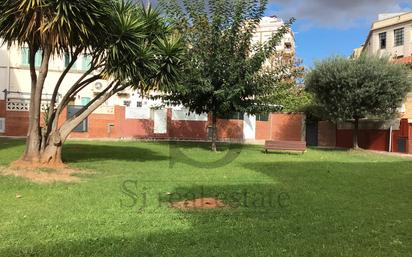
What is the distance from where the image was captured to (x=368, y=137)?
96.4 ft

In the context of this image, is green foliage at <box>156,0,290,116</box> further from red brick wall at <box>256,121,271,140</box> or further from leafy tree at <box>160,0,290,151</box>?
red brick wall at <box>256,121,271,140</box>

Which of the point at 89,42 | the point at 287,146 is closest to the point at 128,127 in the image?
the point at 287,146

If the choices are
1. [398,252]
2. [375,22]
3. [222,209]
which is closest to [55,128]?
[222,209]

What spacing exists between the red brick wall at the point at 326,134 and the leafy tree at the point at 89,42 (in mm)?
19490

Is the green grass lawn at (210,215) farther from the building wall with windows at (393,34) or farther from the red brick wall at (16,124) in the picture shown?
the building wall with windows at (393,34)

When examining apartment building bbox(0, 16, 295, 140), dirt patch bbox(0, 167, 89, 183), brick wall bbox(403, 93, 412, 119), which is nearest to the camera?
dirt patch bbox(0, 167, 89, 183)

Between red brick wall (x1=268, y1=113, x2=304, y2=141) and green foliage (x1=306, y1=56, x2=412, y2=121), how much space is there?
7.08m

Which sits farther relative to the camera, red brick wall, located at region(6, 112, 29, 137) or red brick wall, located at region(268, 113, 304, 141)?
red brick wall, located at region(268, 113, 304, 141)

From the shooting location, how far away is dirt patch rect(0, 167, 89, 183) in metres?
11.7

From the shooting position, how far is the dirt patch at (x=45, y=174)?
11.7m

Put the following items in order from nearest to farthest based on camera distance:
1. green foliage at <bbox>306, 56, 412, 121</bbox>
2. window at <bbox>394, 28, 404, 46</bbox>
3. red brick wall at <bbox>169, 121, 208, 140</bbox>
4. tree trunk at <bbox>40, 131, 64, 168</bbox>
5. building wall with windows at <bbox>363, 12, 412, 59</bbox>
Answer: tree trunk at <bbox>40, 131, 64, 168</bbox>
green foliage at <bbox>306, 56, 412, 121</bbox>
red brick wall at <bbox>169, 121, 208, 140</bbox>
building wall with windows at <bbox>363, 12, 412, 59</bbox>
window at <bbox>394, 28, 404, 46</bbox>

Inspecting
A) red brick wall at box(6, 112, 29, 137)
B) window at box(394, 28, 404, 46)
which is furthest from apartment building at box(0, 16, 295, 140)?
window at box(394, 28, 404, 46)

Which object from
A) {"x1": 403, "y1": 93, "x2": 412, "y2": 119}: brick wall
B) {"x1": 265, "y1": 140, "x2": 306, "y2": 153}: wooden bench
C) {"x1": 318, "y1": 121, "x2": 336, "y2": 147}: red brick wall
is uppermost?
{"x1": 403, "y1": 93, "x2": 412, "y2": 119}: brick wall

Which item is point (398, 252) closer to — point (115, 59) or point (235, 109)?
point (115, 59)
